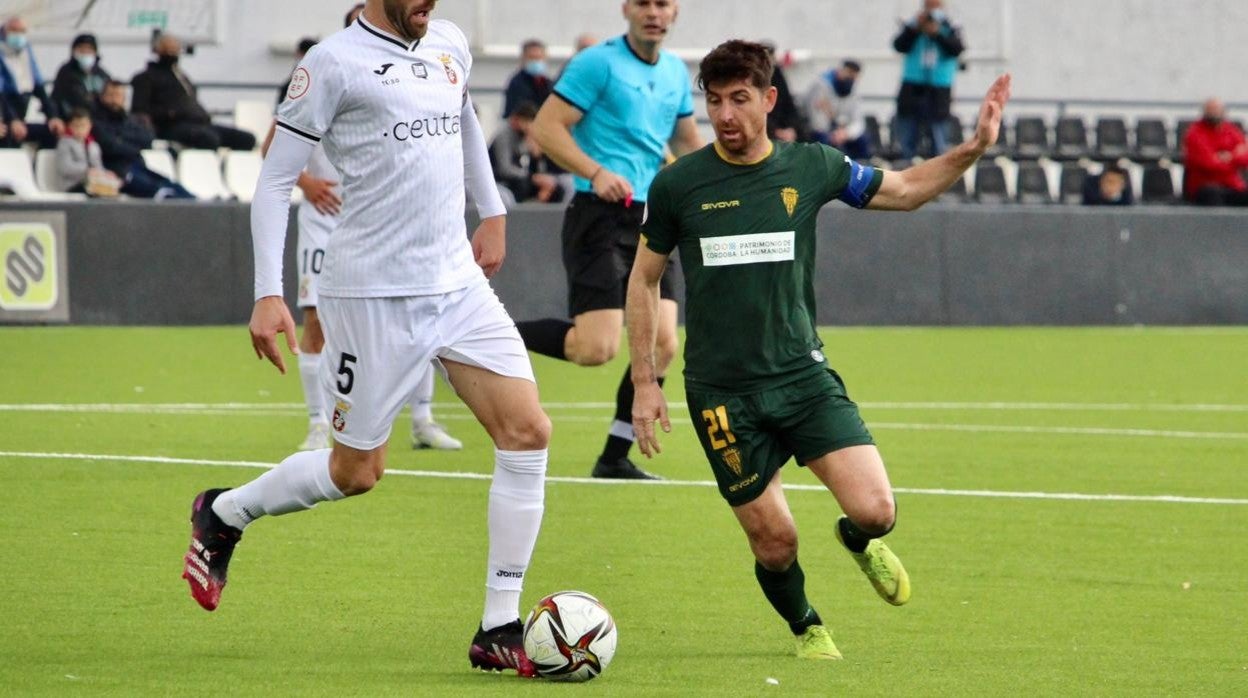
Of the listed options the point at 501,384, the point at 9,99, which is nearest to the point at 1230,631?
the point at 501,384

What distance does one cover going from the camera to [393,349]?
643cm

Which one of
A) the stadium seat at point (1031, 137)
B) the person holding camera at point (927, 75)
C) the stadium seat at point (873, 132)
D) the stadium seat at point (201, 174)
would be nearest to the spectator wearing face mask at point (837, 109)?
the stadium seat at point (873, 132)

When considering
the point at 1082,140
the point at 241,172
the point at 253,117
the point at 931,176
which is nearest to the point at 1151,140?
the point at 1082,140

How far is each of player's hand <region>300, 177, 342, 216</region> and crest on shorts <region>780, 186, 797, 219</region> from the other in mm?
4695

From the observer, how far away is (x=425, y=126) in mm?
6480

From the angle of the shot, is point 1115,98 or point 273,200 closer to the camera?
point 273,200

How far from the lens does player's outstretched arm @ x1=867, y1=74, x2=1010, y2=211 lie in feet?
22.0

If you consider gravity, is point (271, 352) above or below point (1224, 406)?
above

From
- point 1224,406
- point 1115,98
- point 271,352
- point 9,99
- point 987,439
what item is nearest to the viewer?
point 271,352

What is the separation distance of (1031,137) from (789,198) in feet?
73.3

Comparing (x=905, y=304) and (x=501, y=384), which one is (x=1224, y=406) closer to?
(x=905, y=304)

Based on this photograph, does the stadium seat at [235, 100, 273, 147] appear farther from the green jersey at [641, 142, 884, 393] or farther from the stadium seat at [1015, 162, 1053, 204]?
the green jersey at [641, 142, 884, 393]

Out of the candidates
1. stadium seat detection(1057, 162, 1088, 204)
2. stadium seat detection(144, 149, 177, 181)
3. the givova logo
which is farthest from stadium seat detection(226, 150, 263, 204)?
stadium seat detection(1057, 162, 1088, 204)

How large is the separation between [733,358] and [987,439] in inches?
259
